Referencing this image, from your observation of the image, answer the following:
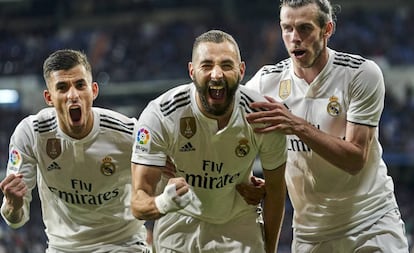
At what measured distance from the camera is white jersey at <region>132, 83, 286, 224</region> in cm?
414

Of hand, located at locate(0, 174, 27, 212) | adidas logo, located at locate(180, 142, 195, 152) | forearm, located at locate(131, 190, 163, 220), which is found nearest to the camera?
forearm, located at locate(131, 190, 163, 220)

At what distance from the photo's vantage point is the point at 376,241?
4473mm

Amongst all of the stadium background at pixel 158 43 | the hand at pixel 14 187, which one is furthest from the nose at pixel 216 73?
the stadium background at pixel 158 43

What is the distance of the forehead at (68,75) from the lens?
472 cm

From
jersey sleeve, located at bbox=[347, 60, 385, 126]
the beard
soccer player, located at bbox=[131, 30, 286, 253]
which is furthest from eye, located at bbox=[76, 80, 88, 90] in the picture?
jersey sleeve, located at bbox=[347, 60, 385, 126]

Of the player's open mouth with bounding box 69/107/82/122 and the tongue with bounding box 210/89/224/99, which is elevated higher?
the tongue with bounding box 210/89/224/99

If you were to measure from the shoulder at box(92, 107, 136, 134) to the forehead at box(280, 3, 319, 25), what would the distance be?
1.11 metres

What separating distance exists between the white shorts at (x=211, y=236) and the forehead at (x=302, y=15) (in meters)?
1.08

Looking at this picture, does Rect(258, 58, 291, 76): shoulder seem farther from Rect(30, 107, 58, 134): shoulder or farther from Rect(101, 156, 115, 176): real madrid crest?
Rect(30, 107, 58, 134): shoulder

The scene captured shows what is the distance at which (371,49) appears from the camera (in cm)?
2102

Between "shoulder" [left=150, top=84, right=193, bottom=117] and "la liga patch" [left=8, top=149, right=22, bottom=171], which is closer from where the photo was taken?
"shoulder" [left=150, top=84, right=193, bottom=117]

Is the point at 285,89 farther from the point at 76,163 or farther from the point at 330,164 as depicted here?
the point at 76,163

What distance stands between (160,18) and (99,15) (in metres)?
1.89

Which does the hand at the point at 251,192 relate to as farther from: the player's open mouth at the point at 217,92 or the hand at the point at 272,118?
the player's open mouth at the point at 217,92
